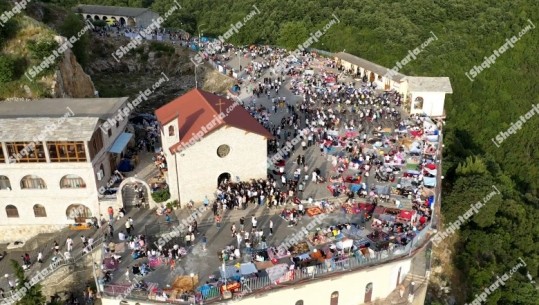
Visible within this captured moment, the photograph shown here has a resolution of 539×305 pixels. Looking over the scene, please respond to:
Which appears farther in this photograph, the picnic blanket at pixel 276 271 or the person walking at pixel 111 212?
the person walking at pixel 111 212

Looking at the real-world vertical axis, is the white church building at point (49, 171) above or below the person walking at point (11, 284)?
above

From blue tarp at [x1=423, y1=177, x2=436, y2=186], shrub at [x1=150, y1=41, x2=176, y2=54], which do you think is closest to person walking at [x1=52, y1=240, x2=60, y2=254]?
blue tarp at [x1=423, y1=177, x2=436, y2=186]

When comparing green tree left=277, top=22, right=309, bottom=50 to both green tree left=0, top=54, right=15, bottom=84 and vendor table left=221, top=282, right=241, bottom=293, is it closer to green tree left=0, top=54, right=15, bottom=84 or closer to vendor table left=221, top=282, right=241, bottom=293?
green tree left=0, top=54, right=15, bottom=84

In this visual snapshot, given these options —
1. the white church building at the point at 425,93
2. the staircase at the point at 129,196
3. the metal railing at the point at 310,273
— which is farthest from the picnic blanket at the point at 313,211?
the white church building at the point at 425,93

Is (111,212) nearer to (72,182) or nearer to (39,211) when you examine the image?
(72,182)

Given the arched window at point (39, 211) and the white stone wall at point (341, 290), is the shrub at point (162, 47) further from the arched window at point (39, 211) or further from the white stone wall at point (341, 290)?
the white stone wall at point (341, 290)

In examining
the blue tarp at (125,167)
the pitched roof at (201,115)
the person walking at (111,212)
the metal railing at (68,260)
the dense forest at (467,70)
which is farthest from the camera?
the dense forest at (467,70)

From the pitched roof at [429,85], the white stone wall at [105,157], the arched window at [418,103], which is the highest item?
the pitched roof at [429,85]
